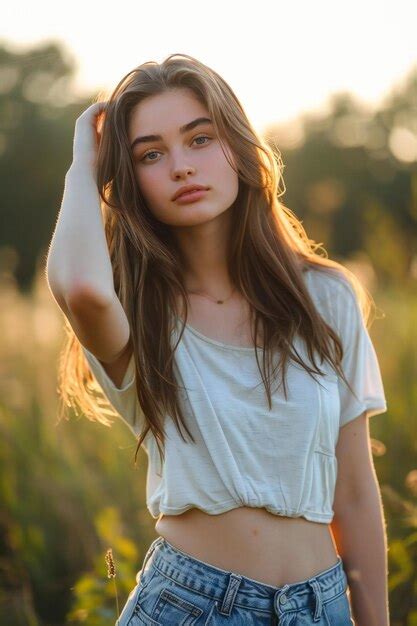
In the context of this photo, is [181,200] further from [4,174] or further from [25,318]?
[4,174]

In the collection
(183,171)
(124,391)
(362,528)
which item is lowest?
(362,528)

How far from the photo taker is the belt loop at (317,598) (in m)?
2.05

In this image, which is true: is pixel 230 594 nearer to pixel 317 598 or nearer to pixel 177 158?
pixel 317 598

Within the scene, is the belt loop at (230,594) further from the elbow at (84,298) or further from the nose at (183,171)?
the nose at (183,171)

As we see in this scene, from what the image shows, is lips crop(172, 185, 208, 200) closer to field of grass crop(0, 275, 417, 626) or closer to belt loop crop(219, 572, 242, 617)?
belt loop crop(219, 572, 242, 617)

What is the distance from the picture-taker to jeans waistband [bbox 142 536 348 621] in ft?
6.58

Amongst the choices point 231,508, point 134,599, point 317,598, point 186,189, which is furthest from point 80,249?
point 317,598

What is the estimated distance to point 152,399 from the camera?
7.02ft

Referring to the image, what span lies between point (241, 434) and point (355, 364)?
398mm

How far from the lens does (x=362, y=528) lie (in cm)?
228

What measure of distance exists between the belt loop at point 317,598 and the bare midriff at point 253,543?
2 centimetres

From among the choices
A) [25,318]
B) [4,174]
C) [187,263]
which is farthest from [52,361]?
[4,174]

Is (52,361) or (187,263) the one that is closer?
(187,263)

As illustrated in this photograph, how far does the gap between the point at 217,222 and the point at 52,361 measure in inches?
Result: 141
